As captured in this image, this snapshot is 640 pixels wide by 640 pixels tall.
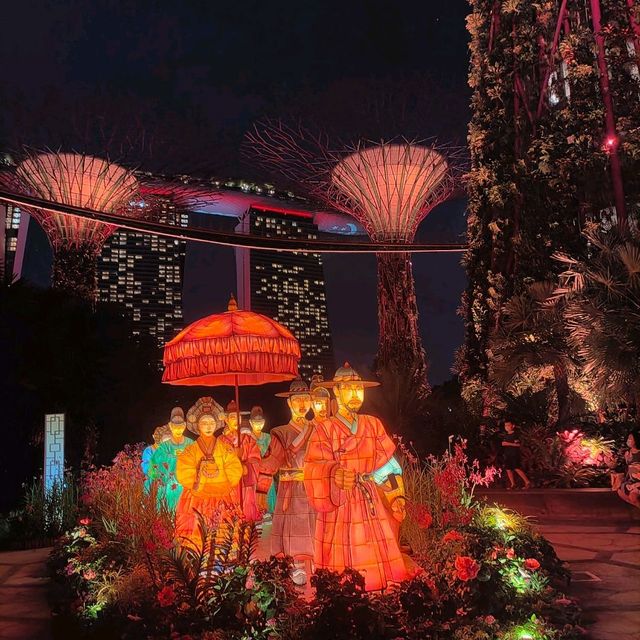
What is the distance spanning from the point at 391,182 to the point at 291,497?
8.99 metres

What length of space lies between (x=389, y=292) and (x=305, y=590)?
27.5 ft

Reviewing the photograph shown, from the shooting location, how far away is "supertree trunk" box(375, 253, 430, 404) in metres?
12.9

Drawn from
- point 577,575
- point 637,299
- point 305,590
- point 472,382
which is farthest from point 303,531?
point 472,382

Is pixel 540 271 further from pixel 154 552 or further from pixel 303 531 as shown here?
pixel 154 552

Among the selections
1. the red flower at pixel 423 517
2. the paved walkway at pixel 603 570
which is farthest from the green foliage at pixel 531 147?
the red flower at pixel 423 517

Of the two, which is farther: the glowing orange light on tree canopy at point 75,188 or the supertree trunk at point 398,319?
the glowing orange light on tree canopy at point 75,188

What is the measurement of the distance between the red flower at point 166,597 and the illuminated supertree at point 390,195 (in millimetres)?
8655

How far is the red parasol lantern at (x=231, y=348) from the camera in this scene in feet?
17.9

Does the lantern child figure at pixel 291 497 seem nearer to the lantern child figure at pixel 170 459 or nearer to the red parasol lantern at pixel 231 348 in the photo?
the red parasol lantern at pixel 231 348

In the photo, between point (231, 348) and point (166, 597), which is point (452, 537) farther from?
point (231, 348)

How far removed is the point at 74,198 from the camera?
47.3 ft

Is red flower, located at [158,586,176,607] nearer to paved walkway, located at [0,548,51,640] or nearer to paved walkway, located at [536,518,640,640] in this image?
paved walkway, located at [0,548,51,640]

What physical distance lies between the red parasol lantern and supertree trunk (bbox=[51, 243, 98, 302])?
30.4 ft

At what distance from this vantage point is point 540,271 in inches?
449
